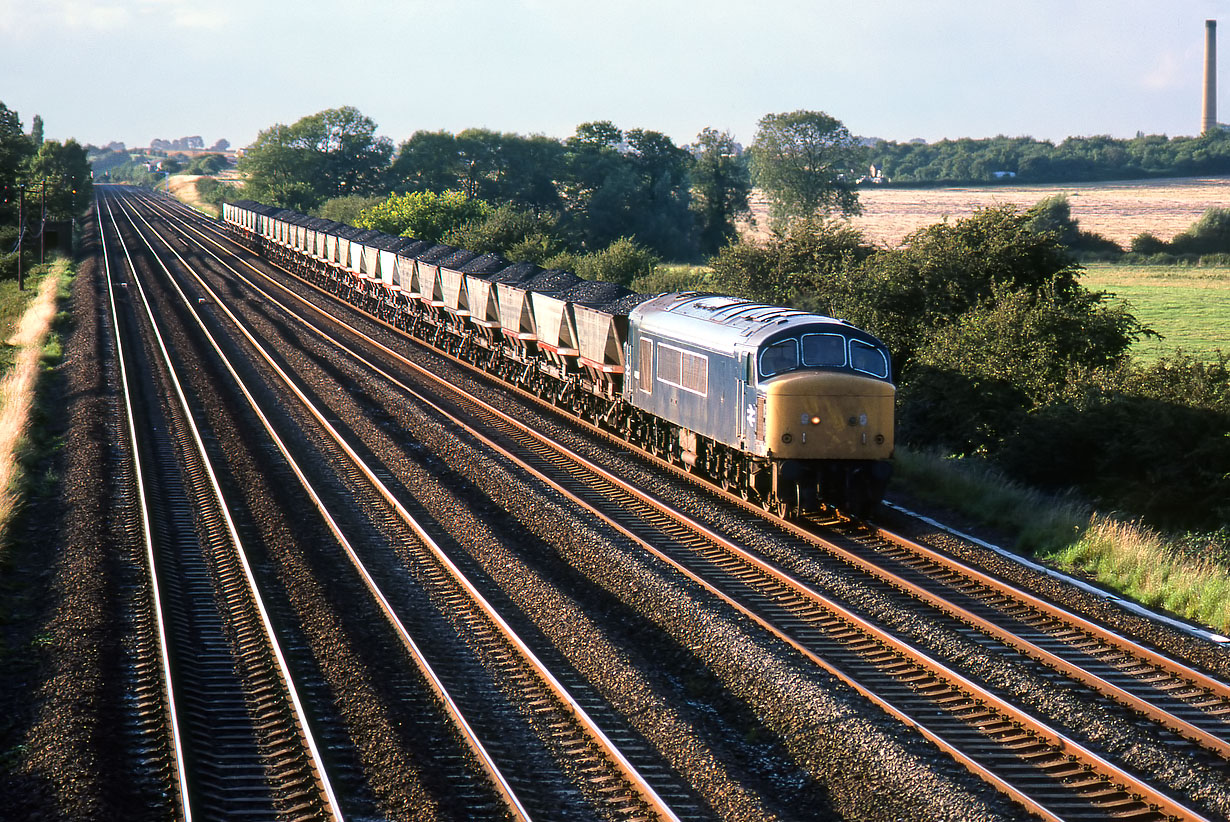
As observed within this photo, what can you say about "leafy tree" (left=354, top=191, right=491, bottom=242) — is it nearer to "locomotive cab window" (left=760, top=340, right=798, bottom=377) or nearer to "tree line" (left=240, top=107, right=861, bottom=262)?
"tree line" (left=240, top=107, right=861, bottom=262)

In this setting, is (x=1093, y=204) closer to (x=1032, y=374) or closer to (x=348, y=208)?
(x=348, y=208)

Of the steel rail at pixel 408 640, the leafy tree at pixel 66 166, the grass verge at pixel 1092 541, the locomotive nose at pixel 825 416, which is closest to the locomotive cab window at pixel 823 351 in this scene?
the locomotive nose at pixel 825 416

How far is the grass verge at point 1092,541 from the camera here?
13.7 metres

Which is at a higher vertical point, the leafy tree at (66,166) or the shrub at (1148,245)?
the leafy tree at (66,166)

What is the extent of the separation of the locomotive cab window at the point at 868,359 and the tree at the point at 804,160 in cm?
8022

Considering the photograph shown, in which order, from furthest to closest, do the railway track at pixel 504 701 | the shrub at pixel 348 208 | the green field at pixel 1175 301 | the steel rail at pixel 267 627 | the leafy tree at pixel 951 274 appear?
the shrub at pixel 348 208
the green field at pixel 1175 301
the leafy tree at pixel 951 274
the steel rail at pixel 267 627
the railway track at pixel 504 701

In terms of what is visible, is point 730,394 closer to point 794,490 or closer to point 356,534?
point 794,490

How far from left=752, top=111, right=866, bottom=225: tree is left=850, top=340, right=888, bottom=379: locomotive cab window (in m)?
80.2

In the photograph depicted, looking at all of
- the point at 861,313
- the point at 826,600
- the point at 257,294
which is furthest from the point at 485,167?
the point at 826,600

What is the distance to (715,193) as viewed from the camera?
93812 mm

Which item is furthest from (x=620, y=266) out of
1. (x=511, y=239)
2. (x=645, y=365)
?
(x=645, y=365)

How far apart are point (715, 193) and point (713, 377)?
255 ft

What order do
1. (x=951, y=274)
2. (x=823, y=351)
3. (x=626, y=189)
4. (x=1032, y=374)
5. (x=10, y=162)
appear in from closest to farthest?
(x=823, y=351) < (x=1032, y=374) < (x=951, y=274) < (x=10, y=162) < (x=626, y=189)

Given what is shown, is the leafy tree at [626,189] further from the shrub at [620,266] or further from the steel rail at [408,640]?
the steel rail at [408,640]
